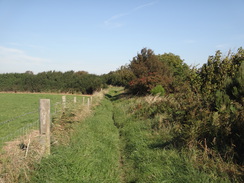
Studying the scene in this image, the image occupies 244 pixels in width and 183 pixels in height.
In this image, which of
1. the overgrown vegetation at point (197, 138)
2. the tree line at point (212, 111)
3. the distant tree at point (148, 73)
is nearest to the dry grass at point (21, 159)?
the overgrown vegetation at point (197, 138)

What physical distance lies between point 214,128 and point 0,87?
168 ft

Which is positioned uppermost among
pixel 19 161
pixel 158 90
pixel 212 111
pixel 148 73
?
pixel 148 73

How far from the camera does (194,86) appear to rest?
807cm

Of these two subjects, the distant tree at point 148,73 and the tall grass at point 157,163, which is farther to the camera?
the distant tree at point 148,73

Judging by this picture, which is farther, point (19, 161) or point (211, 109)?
point (211, 109)

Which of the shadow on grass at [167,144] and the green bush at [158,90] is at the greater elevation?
the green bush at [158,90]

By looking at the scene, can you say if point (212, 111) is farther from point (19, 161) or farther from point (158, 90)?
point (158, 90)

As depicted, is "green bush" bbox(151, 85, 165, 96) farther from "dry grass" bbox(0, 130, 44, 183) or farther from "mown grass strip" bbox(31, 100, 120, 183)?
"dry grass" bbox(0, 130, 44, 183)

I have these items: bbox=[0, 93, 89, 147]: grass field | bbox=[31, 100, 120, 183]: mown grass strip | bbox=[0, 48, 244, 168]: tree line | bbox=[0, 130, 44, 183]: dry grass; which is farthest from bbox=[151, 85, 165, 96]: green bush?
bbox=[0, 130, 44, 183]: dry grass

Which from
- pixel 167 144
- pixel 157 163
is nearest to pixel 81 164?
pixel 157 163

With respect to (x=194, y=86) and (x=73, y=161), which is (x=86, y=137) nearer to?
(x=73, y=161)

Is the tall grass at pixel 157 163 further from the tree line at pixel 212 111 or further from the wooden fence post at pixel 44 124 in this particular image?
the wooden fence post at pixel 44 124

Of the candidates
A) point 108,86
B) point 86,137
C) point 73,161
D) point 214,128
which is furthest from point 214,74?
point 108,86

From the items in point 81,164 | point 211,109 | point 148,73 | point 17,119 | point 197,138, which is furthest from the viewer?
point 148,73
